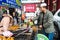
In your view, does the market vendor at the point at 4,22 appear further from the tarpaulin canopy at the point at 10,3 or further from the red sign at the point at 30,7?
the red sign at the point at 30,7

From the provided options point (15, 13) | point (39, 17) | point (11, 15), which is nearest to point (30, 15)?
point (39, 17)

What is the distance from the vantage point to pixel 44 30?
24.6 ft

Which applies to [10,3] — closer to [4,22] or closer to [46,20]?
[4,22]

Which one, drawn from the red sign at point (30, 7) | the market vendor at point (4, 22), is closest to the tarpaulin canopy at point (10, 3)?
the market vendor at point (4, 22)

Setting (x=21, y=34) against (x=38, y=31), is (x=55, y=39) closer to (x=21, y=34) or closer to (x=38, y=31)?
(x=38, y=31)

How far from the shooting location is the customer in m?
7.17

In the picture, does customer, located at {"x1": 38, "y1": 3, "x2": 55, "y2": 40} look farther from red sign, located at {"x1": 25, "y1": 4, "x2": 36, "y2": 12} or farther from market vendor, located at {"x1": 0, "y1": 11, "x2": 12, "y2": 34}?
market vendor, located at {"x1": 0, "y1": 11, "x2": 12, "y2": 34}

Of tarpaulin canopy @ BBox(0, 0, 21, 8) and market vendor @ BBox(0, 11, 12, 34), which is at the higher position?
tarpaulin canopy @ BBox(0, 0, 21, 8)

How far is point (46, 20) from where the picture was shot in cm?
726

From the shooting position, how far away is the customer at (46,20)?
7.17 meters

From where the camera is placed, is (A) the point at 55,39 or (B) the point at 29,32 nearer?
(B) the point at 29,32

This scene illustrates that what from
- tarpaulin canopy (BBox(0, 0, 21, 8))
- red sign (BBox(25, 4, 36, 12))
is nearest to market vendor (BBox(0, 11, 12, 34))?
tarpaulin canopy (BBox(0, 0, 21, 8))

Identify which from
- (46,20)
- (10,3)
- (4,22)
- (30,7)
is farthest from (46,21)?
(4,22)

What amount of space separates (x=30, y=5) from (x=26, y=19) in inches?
32.0
